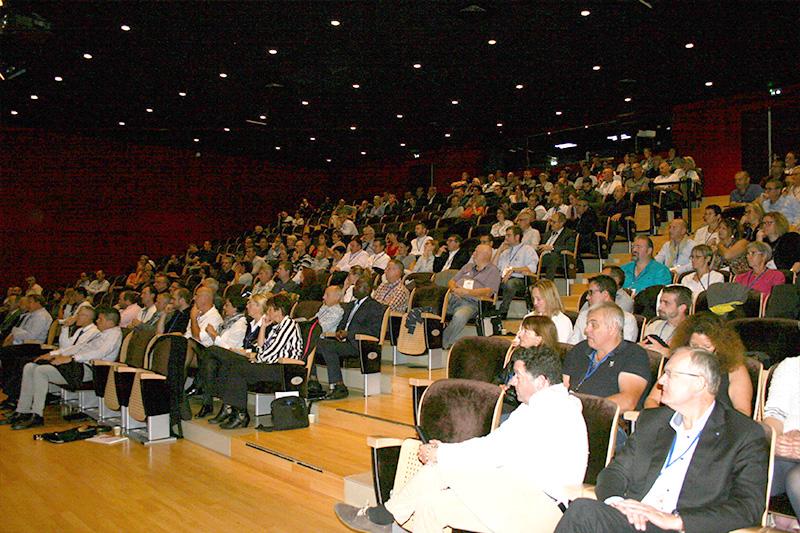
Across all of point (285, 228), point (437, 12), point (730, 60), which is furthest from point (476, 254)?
point (285, 228)

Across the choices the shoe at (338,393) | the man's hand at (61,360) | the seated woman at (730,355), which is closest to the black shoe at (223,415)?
the shoe at (338,393)

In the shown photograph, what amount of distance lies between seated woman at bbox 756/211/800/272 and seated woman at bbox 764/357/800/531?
2651 mm

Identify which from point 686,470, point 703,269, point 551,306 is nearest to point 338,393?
point 551,306

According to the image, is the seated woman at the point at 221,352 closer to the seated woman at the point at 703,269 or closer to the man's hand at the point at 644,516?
the seated woman at the point at 703,269

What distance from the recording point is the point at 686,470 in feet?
7.39

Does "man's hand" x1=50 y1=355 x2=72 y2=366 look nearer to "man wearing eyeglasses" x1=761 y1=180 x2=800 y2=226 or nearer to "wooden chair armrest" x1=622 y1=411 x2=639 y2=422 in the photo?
"wooden chair armrest" x1=622 y1=411 x2=639 y2=422

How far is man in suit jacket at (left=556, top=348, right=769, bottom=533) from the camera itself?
6.96 feet

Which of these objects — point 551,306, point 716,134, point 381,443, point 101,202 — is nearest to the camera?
point 381,443

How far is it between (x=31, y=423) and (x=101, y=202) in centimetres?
962

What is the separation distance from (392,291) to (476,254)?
85cm

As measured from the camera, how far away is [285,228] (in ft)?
51.1

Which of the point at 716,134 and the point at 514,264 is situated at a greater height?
the point at 716,134

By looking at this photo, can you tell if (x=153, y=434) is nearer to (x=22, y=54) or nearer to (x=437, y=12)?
(x=437, y=12)

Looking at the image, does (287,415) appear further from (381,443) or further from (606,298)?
(606,298)
